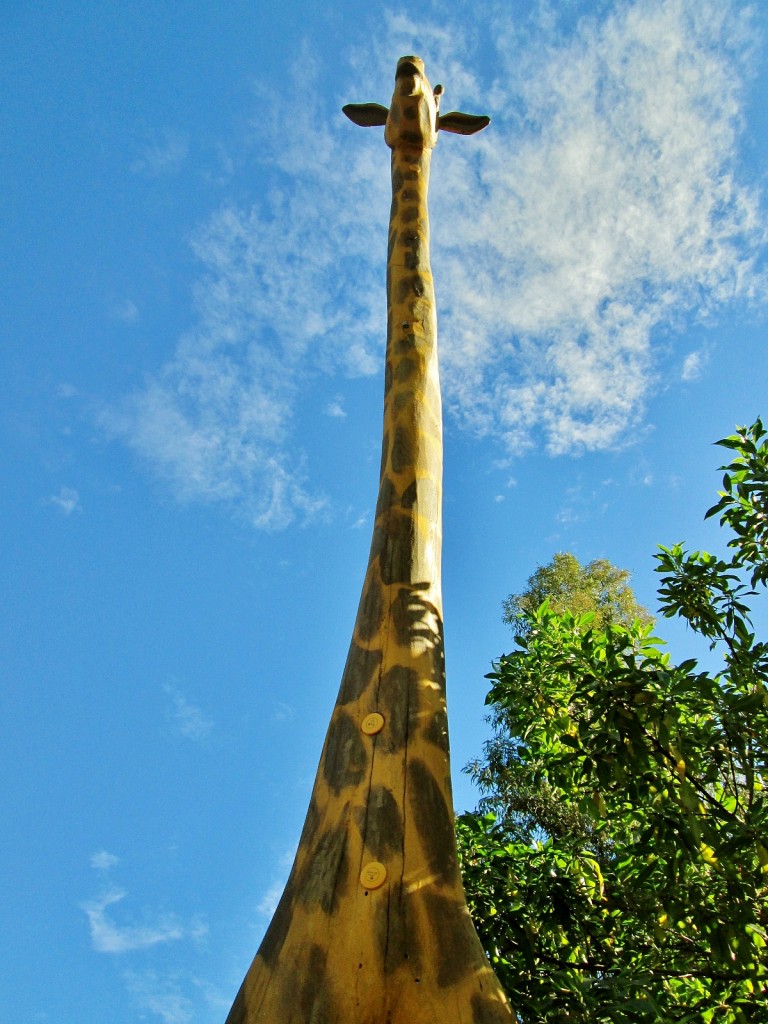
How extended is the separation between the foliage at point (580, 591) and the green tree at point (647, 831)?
6108 mm

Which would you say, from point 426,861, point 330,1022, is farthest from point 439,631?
point 330,1022

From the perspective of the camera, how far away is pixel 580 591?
10586mm

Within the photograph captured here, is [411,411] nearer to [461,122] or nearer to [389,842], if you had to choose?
[389,842]

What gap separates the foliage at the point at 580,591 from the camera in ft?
33.5

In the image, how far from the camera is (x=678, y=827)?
9.54 feet

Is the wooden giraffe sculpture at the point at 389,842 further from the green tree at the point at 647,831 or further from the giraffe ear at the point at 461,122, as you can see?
the giraffe ear at the point at 461,122

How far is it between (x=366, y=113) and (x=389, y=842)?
5.24 m

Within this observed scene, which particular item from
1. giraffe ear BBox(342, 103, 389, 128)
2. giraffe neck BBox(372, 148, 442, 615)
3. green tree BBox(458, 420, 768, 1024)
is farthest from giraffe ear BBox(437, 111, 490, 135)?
green tree BBox(458, 420, 768, 1024)

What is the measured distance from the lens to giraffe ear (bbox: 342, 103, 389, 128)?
5301 millimetres

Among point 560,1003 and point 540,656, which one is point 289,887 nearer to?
point 560,1003

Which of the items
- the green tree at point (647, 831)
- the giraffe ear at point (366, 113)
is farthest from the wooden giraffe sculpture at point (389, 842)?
the giraffe ear at point (366, 113)

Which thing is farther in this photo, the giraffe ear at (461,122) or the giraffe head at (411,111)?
the giraffe ear at (461,122)

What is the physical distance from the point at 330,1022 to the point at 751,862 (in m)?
2.52

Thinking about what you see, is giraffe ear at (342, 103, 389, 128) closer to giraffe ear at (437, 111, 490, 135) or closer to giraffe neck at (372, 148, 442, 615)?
giraffe ear at (437, 111, 490, 135)
